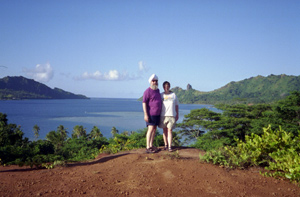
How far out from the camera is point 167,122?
598 cm

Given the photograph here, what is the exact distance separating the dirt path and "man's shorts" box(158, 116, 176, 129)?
3.97 feet

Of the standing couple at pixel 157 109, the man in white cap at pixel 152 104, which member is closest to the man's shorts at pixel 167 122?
the standing couple at pixel 157 109

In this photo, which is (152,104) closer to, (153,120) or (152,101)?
(152,101)

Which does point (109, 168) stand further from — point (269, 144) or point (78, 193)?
point (269, 144)

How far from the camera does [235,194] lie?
3.47 meters

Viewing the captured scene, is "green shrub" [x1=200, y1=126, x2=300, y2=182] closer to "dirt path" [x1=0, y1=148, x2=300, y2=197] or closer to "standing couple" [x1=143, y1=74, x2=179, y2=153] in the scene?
"dirt path" [x1=0, y1=148, x2=300, y2=197]

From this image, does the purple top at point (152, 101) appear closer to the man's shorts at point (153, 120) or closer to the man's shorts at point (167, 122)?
the man's shorts at point (153, 120)

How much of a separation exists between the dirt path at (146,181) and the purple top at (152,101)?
4.46ft

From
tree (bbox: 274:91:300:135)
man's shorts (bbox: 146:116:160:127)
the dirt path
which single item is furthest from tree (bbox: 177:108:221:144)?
the dirt path

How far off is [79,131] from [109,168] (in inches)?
2088

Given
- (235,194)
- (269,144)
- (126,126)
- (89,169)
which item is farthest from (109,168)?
(126,126)

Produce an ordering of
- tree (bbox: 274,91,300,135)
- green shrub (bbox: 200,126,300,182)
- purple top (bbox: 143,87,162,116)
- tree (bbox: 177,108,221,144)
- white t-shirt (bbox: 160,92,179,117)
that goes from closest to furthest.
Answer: green shrub (bbox: 200,126,300,182)
purple top (bbox: 143,87,162,116)
white t-shirt (bbox: 160,92,179,117)
tree (bbox: 274,91,300,135)
tree (bbox: 177,108,221,144)

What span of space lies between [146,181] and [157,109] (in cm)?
224

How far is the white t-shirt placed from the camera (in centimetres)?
589
